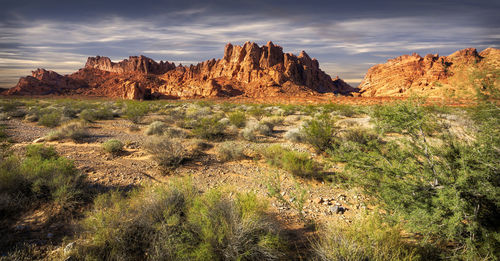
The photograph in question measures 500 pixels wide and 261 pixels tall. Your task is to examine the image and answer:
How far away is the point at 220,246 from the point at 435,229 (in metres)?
2.80

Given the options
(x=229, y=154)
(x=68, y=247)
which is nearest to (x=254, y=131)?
(x=229, y=154)

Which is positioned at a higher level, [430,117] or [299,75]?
[299,75]

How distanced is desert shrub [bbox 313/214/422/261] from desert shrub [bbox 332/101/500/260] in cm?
32

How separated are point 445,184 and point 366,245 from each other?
1411 mm

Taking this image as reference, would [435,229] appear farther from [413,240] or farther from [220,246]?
[220,246]

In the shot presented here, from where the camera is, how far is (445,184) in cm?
265

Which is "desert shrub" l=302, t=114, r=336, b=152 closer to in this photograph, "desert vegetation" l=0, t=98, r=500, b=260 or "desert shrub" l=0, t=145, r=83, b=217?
"desert vegetation" l=0, t=98, r=500, b=260

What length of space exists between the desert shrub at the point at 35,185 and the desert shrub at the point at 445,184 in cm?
555

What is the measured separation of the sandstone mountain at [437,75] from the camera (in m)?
3.13

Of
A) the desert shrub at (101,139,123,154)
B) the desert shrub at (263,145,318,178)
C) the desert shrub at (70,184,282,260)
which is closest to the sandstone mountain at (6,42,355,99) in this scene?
the desert shrub at (101,139,123,154)

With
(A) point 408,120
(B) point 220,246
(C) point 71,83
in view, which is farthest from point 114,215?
(C) point 71,83

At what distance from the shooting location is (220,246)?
2674mm

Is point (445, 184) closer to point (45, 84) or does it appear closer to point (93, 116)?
point (93, 116)

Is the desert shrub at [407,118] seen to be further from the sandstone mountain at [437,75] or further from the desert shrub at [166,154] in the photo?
the desert shrub at [166,154]
